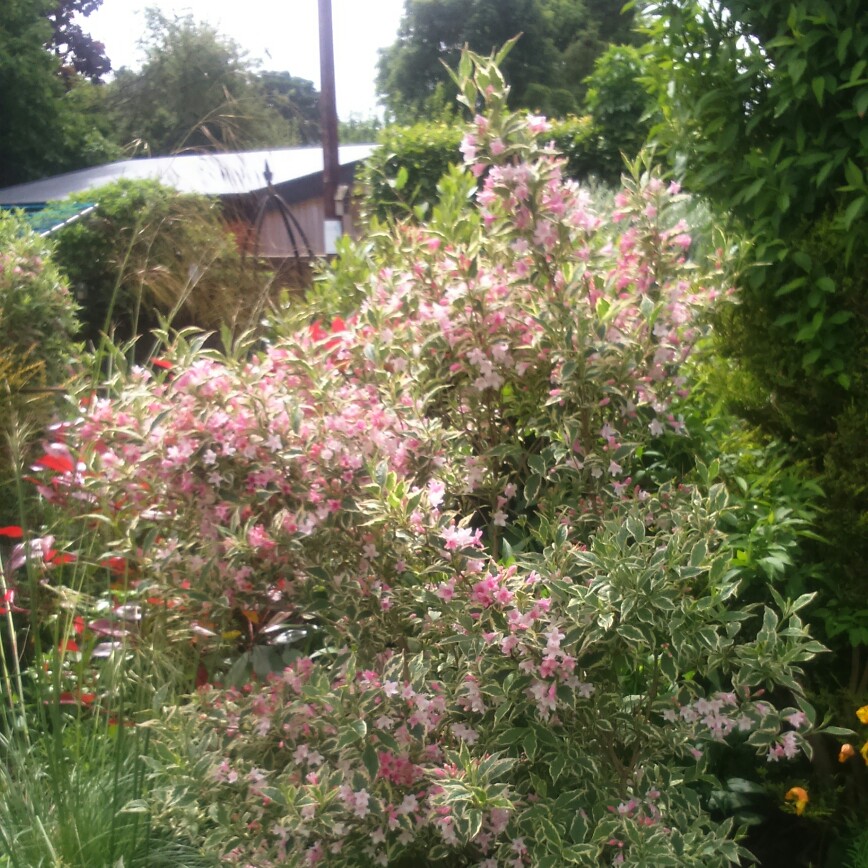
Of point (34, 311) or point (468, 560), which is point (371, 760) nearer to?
point (468, 560)

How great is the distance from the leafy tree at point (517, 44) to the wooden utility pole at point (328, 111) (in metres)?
19.5

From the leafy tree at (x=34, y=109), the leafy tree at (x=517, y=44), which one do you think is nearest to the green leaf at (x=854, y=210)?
the leafy tree at (x=34, y=109)

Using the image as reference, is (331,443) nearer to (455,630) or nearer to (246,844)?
(455,630)

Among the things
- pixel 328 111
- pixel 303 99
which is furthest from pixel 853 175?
pixel 303 99

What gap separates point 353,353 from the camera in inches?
87.1

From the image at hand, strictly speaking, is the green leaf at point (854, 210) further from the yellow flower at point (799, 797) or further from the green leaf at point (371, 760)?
the green leaf at point (371, 760)

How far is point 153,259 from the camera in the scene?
7305mm

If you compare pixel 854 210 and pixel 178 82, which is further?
pixel 178 82

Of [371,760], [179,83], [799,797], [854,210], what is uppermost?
[179,83]

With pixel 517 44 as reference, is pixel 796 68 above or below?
below

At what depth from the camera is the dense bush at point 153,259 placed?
699 centimetres

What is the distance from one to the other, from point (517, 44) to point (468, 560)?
32.2 meters

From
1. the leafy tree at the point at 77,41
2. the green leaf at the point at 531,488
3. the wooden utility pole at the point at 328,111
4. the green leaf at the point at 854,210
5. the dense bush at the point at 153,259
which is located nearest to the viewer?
the green leaf at the point at 531,488

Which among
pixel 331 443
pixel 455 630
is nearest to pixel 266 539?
pixel 331 443
